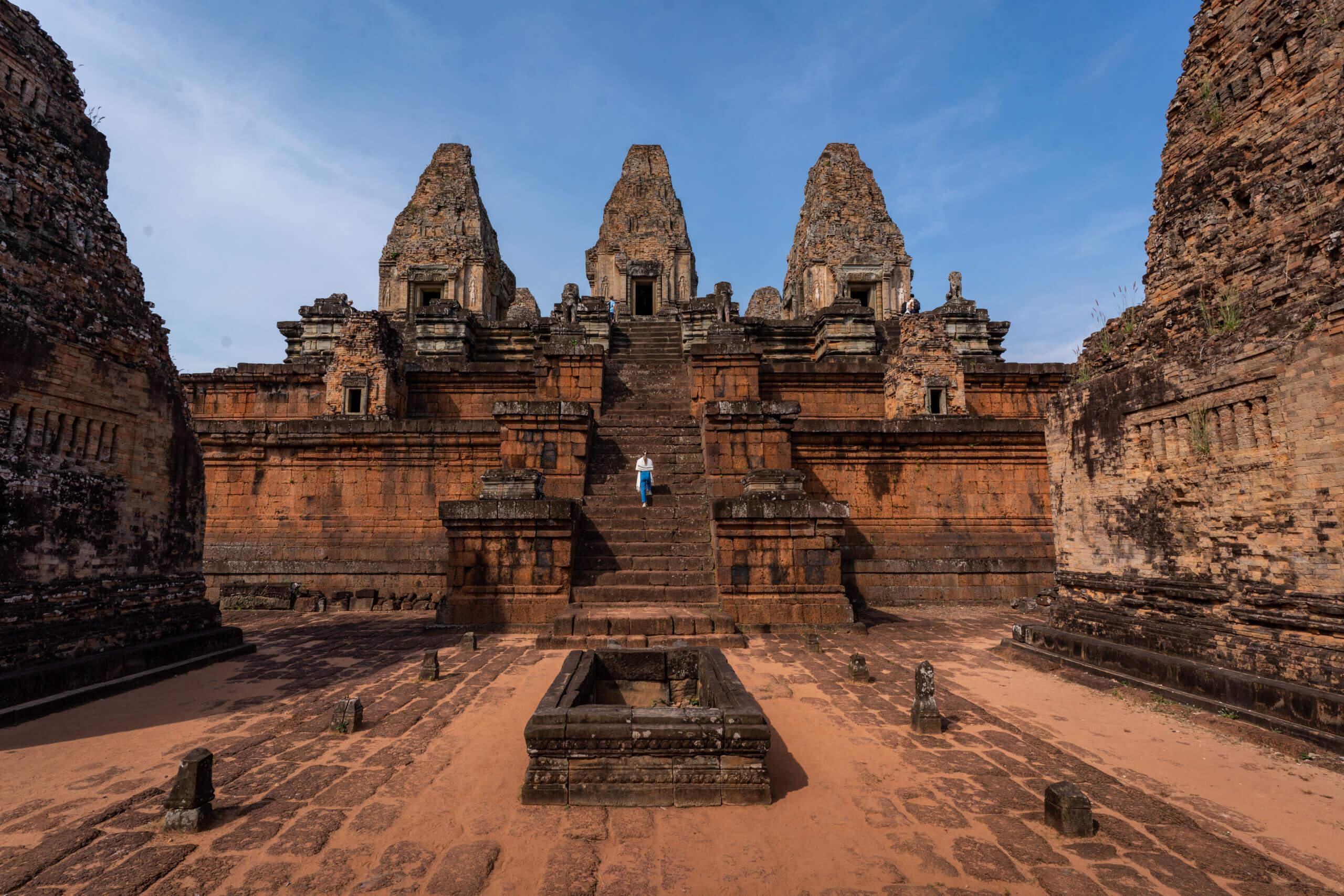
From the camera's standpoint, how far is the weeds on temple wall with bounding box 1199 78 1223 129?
635cm

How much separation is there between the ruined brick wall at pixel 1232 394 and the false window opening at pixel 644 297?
2086 cm

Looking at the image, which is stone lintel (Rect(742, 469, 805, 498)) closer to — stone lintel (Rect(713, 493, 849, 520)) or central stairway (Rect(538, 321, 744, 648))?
stone lintel (Rect(713, 493, 849, 520))

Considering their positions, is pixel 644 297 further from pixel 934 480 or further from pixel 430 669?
pixel 430 669

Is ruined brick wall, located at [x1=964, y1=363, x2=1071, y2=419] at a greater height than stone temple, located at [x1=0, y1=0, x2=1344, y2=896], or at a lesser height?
greater

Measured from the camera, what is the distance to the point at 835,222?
25.2m

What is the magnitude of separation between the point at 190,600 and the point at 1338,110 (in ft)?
43.1

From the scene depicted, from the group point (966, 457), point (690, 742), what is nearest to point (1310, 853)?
point (690, 742)

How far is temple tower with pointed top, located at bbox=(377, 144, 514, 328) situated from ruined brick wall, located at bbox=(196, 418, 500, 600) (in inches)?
493

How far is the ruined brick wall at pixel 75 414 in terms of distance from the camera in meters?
5.59

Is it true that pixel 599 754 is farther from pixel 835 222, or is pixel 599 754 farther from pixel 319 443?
pixel 835 222

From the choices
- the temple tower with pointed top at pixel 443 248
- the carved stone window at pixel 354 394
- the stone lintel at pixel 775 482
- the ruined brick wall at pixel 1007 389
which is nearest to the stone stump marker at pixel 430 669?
the stone lintel at pixel 775 482

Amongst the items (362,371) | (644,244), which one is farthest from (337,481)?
(644,244)

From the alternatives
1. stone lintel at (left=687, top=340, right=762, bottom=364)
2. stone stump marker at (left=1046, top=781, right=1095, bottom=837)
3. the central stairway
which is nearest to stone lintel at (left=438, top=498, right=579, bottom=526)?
the central stairway

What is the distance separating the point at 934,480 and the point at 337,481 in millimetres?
12580
